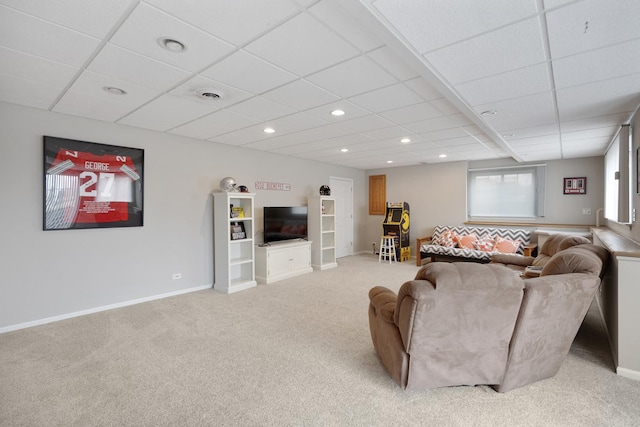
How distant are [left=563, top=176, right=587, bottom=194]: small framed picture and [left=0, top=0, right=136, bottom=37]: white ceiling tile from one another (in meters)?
7.40

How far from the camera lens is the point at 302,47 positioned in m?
2.08

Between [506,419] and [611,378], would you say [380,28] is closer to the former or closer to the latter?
[506,419]

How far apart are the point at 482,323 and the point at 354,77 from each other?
6.80 ft

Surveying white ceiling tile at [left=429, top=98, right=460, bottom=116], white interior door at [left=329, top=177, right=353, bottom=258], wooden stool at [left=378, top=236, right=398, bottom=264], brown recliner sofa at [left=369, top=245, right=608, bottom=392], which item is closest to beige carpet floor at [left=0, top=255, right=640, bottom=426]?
brown recliner sofa at [left=369, top=245, right=608, bottom=392]

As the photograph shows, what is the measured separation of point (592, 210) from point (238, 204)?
667cm

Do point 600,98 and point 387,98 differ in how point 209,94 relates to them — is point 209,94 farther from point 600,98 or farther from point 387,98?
point 600,98

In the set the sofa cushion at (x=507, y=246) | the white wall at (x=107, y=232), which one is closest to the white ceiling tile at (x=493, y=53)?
the white wall at (x=107, y=232)

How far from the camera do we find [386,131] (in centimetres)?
429

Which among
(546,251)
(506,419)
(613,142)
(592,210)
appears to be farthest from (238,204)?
(592,210)

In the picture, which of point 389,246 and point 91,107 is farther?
point 389,246

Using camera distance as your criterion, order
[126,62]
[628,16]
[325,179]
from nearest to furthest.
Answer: [628,16], [126,62], [325,179]

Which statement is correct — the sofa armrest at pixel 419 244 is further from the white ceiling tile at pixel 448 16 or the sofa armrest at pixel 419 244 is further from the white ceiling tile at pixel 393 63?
the white ceiling tile at pixel 448 16

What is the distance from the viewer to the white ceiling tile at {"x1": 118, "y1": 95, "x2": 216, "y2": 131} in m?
3.19

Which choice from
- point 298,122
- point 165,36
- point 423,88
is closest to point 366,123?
point 298,122
